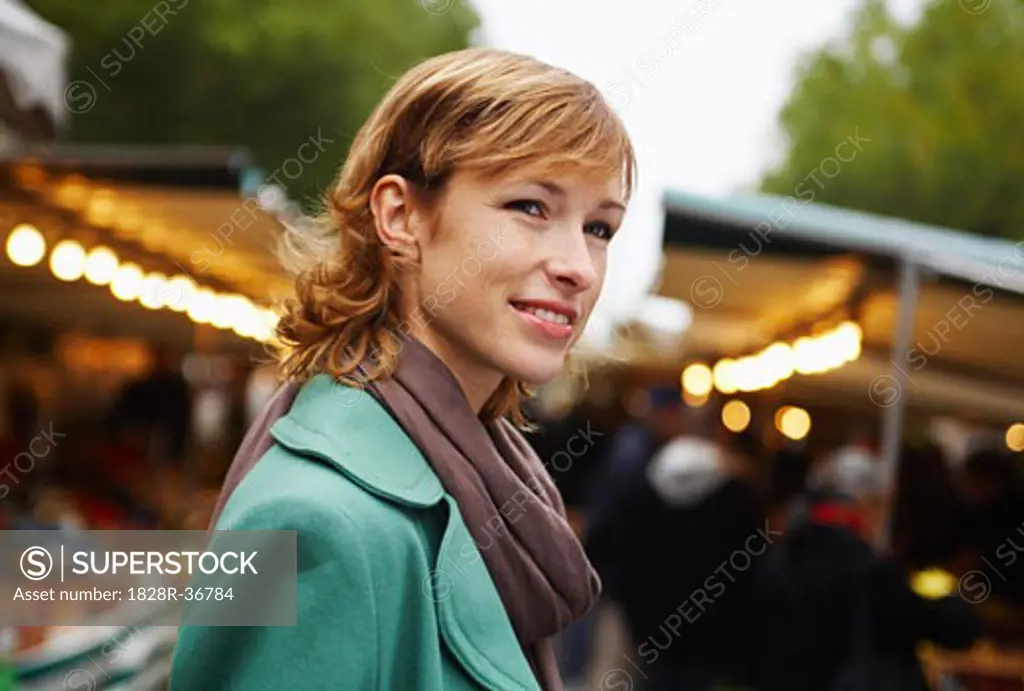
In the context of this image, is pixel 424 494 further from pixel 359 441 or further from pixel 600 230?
pixel 600 230

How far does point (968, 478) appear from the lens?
8430 mm

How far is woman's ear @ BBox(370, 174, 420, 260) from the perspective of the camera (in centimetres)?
169

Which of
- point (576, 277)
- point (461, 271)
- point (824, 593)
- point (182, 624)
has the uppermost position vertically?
point (824, 593)

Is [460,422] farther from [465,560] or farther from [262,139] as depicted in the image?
[262,139]

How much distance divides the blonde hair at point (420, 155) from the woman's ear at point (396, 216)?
0.02 metres

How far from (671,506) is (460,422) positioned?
4.87 meters

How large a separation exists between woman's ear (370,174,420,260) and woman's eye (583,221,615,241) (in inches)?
9.1

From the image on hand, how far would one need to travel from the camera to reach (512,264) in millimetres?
1621

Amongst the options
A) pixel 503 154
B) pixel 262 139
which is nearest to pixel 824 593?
pixel 503 154

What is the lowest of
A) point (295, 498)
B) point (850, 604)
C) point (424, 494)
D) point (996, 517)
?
point (295, 498)

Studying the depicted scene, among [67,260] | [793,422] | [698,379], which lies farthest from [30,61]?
[793,422]

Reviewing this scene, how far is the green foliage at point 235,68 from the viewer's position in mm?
20250

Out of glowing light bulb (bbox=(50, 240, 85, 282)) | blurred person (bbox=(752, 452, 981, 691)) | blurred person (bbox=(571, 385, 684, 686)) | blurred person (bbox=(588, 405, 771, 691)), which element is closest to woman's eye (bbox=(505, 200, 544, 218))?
blurred person (bbox=(752, 452, 981, 691))

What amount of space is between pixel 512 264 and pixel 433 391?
0.64 feet
